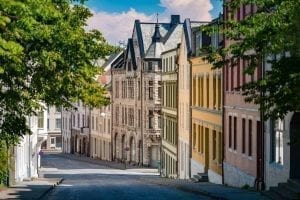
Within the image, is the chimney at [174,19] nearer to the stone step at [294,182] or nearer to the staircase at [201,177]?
the staircase at [201,177]

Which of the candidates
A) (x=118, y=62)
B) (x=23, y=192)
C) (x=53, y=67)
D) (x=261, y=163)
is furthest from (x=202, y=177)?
(x=118, y=62)

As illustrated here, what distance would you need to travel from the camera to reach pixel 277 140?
100 ft

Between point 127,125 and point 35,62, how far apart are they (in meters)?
70.9

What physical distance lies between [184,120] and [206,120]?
10.4m

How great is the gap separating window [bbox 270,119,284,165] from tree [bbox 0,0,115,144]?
853 cm

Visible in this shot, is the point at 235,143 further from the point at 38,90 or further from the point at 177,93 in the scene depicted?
the point at 177,93

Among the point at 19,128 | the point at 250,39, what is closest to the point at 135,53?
the point at 19,128

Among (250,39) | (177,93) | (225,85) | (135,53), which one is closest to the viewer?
(250,39)

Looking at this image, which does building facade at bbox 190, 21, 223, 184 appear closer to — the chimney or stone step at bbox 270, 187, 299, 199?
stone step at bbox 270, 187, 299, 199

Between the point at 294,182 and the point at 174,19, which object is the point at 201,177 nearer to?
the point at 294,182

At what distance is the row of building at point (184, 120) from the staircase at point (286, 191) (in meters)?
0.63

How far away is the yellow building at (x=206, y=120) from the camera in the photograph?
4447cm

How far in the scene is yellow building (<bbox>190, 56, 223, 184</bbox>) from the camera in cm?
4447

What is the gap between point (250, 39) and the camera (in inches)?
744
